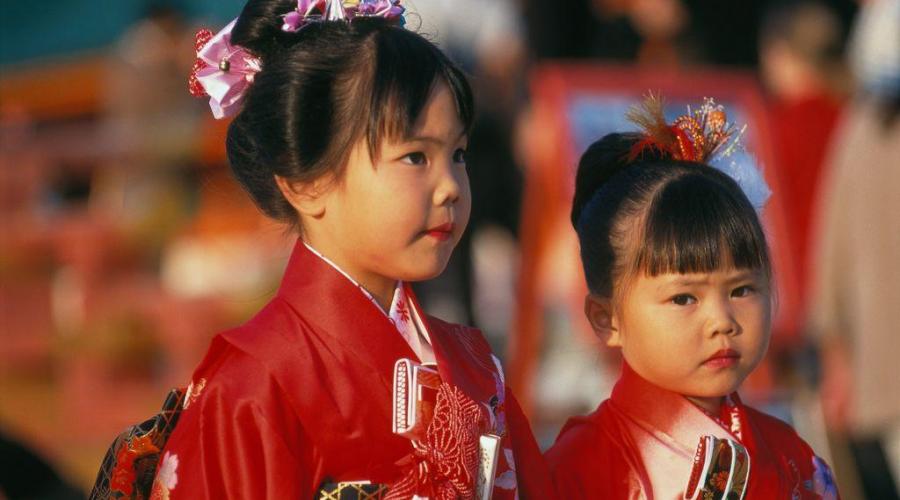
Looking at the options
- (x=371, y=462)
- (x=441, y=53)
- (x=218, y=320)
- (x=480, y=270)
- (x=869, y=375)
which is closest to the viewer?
(x=371, y=462)

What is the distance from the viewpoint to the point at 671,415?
11.7 feet

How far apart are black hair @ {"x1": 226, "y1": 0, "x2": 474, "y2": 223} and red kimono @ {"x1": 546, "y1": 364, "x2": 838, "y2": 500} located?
0.71 meters

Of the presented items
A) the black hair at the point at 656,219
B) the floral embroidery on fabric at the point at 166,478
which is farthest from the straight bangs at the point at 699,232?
the floral embroidery on fabric at the point at 166,478

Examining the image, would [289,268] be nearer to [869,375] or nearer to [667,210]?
[667,210]

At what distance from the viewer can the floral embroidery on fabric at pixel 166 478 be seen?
322cm

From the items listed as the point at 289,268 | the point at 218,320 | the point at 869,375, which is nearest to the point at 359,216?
the point at 289,268

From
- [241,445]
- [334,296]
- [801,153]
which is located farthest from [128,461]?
[801,153]

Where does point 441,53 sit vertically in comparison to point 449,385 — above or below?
above

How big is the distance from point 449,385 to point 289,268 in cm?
40

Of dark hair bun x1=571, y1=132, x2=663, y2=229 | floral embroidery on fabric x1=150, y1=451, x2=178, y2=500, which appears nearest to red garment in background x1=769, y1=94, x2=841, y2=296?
dark hair bun x1=571, y1=132, x2=663, y2=229

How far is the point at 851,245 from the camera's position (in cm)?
621

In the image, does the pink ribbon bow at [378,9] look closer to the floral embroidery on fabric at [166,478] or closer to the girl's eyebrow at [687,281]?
the girl's eyebrow at [687,281]

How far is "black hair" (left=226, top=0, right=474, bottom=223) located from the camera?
3275mm

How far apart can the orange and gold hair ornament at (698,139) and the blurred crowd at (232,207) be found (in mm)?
2435
